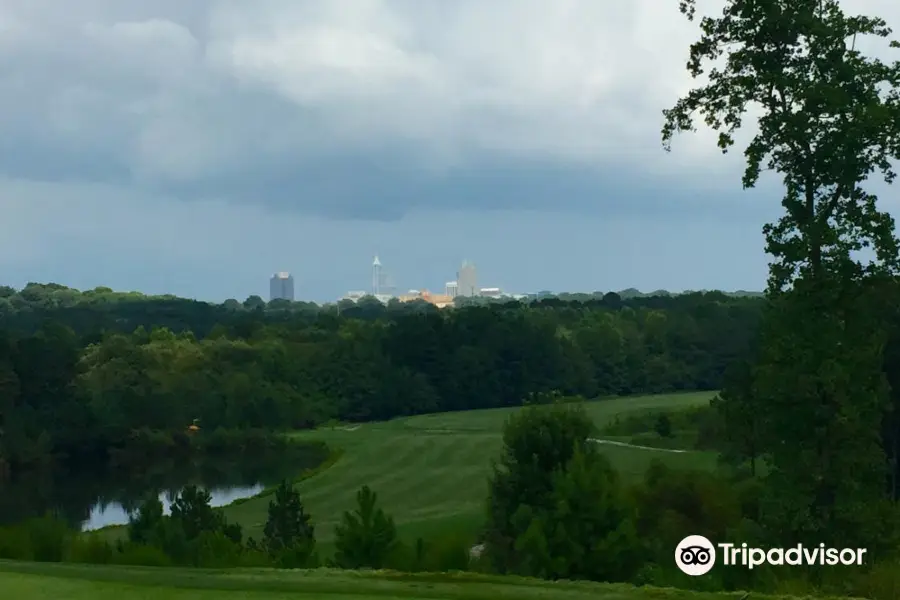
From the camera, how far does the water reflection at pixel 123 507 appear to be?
40.3 meters

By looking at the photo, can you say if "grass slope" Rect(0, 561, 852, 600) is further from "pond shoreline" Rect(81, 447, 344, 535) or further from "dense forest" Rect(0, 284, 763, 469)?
"dense forest" Rect(0, 284, 763, 469)

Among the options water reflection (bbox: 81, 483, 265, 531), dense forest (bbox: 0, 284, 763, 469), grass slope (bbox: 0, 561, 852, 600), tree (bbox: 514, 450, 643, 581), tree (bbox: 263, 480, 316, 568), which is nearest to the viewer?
grass slope (bbox: 0, 561, 852, 600)

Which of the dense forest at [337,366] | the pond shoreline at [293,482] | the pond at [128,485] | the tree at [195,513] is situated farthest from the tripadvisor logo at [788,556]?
the dense forest at [337,366]

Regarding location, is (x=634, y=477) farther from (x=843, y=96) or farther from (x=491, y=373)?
(x=491, y=373)

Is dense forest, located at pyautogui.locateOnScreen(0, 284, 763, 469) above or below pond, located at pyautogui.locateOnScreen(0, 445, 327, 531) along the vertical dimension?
above

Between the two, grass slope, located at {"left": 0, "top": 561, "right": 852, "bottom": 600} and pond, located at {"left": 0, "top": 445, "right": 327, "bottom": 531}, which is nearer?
grass slope, located at {"left": 0, "top": 561, "right": 852, "bottom": 600}

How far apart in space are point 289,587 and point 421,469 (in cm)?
4152

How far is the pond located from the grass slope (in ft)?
108

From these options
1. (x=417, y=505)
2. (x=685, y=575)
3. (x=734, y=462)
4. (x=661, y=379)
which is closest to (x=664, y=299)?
(x=661, y=379)

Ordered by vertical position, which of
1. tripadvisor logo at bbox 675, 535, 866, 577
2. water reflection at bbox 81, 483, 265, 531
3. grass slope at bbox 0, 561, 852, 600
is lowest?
water reflection at bbox 81, 483, 265, 531

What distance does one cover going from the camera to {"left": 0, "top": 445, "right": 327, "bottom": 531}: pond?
43438mm

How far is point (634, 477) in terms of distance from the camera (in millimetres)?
31797

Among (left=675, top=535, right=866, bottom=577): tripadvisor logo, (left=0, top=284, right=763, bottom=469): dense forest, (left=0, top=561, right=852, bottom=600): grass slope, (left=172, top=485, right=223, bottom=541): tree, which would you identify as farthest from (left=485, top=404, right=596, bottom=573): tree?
(left=0, top=284, right=763, bottom=469): dense forest

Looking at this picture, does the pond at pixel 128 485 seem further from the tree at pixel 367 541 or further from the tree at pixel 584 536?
the tree at pixel 584 536
